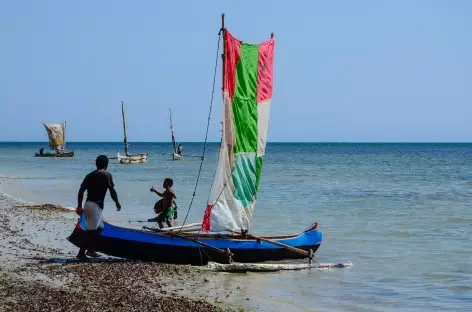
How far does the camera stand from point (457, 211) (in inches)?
1168

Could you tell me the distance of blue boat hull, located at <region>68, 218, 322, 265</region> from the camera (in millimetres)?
13539

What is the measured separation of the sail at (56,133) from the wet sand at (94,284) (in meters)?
73.1

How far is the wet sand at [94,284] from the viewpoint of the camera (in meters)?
9.60

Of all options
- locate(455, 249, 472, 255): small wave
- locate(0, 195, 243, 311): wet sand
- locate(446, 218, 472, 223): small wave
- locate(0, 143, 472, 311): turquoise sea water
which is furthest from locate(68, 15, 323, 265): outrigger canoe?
locate(446, 218, 472, 223): small wave

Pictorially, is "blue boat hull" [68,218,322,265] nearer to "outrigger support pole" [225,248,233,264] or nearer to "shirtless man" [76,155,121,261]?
"outrigger support pole" [225,248,233,264]

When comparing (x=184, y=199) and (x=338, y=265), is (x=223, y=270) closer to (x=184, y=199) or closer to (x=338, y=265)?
(x=338, y=265)

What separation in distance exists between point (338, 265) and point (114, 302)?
703 centimetres

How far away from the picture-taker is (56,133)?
290 ft

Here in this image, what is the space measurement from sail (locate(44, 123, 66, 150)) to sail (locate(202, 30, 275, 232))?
7542 centimetres

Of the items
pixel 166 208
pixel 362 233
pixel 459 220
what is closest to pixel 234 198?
pixel 166 208

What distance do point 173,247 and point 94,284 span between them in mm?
3162

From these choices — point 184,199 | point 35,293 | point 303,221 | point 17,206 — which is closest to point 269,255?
point 35,293

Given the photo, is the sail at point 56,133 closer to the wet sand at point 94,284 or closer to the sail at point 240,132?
the wet sand at point 94,284

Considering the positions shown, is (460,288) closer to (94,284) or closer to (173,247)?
(173,247)
